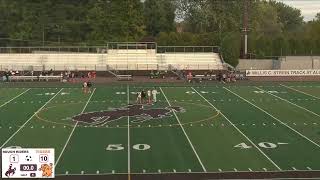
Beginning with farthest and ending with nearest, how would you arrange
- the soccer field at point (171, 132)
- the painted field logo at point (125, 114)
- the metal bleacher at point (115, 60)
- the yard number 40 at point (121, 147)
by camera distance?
the metal bleacher at point (115, 60) < the painted field logo at point (125, 114) < the yard number 40 at point (121, 147) < the soccer field at point (171, 132)

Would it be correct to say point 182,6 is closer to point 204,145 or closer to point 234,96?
point 234,96

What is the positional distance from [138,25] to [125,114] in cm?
4809

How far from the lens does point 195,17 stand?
8981cm

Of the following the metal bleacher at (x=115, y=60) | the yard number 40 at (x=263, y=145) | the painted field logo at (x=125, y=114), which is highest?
the metal bleacher at (x=115, y=60)

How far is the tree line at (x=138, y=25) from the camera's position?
63575mm

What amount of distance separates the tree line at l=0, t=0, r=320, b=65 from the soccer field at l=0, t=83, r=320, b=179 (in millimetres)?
25126

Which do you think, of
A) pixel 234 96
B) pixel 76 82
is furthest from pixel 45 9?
pixel 234 96
